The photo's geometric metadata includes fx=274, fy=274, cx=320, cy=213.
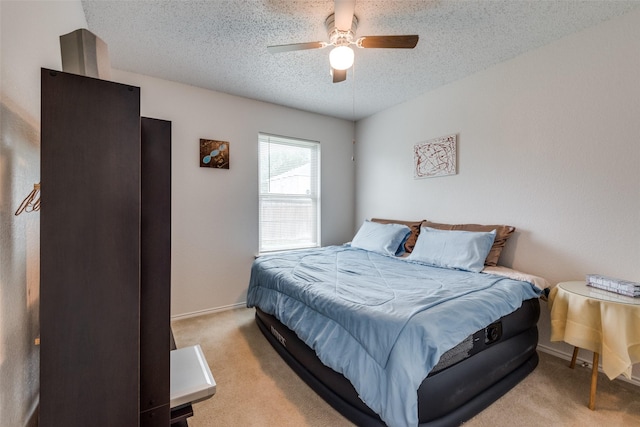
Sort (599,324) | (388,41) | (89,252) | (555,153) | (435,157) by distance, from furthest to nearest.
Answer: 1. (435,157)
2. (555,153)
3. (388,41)
4. (599,324)
5. (89,252)

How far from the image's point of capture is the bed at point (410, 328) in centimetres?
127

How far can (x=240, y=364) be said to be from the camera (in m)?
2.09

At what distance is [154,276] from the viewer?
100 cm

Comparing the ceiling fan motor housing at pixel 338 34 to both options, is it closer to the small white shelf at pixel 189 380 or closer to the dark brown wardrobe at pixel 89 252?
the dark brown wardrobe at pixel 89 252

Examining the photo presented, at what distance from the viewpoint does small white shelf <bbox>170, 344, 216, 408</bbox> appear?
1102mm

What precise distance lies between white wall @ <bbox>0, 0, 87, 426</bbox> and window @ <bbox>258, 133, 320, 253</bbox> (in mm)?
2422

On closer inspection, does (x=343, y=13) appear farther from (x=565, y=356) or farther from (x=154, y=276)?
(x=565, y=356)

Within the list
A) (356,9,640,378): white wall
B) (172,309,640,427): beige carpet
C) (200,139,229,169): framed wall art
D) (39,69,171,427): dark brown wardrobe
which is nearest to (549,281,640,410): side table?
(172,309,640,427): beige carpet

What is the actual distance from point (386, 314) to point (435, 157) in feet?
7.59

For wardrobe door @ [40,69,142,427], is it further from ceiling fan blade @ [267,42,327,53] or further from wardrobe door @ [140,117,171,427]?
ceiling fan blade @ [267,42,327,53]

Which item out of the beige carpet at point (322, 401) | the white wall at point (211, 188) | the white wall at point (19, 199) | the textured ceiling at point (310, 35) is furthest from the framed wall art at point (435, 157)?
the white wall at point (19, 199)

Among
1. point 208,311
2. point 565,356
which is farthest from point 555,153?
point 208,311

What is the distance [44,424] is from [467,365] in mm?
1748

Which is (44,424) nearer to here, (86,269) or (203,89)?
(86,269)
